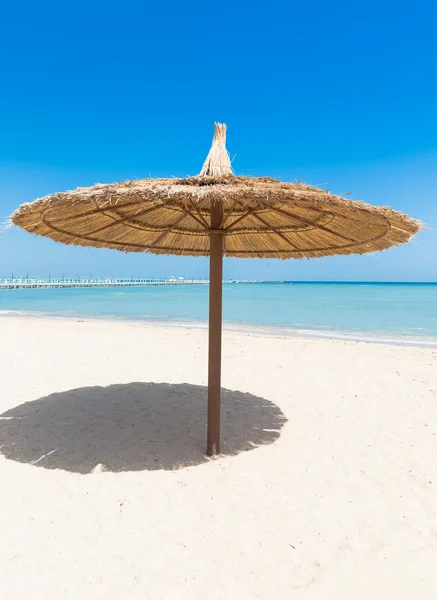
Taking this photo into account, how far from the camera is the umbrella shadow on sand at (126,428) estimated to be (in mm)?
3248

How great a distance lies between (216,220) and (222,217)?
0.19 ft

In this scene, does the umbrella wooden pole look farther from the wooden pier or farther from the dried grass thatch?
the wooden pier

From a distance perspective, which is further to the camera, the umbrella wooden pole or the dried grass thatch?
the umbrella wooden pole

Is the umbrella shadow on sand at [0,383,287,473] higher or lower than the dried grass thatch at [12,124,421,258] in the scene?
lower

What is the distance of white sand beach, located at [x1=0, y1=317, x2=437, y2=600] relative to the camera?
204 cm

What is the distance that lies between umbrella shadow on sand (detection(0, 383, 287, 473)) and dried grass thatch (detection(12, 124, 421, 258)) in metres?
1.78

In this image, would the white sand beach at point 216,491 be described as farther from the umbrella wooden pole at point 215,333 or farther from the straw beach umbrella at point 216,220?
the straw beach umbrella at point 216,220

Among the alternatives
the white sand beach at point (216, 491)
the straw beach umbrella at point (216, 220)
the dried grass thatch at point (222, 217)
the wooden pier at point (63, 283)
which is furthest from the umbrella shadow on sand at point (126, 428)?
the wooden pier at point (63, 283)

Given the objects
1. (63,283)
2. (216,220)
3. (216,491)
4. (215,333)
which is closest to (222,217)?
(216,220)

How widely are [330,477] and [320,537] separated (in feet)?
2.47

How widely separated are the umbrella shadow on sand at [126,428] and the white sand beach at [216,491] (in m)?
0.02

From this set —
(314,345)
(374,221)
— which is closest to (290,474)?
(374,221)

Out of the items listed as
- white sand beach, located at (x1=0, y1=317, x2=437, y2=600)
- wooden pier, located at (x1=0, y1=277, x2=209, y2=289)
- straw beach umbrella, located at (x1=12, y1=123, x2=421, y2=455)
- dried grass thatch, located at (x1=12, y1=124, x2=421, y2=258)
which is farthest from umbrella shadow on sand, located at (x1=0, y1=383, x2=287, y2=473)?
wooden pier, located at (x1=0, y1=277, x2=209, y2=289)

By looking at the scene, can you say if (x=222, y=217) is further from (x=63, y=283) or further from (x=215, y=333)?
(x=63, y=283)
